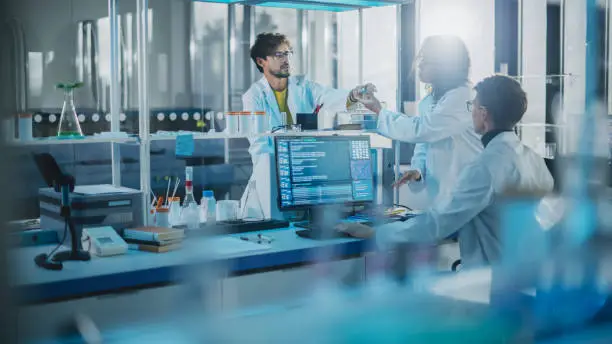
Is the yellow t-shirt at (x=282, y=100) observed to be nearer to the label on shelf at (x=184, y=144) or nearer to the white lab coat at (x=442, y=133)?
the white lab coat at (x=442, y=133)

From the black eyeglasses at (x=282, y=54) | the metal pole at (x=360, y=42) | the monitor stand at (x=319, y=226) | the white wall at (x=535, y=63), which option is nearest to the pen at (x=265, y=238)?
the monitor stand at (x=319, y=226)

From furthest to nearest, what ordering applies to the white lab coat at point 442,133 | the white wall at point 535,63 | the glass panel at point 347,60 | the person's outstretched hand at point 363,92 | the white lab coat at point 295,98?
the white wall at point 535,63, the glass panel at point 347,60, the white lab coat at point 295,98, the person's outstretched hand at point 363,92, the white lab coat at point 442,133

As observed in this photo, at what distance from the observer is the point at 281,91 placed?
3928 millimetres

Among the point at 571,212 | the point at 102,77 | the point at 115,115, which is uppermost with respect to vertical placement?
the point at 102,77

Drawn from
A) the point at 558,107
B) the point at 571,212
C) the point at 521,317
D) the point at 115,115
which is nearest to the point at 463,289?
the point at 521,317

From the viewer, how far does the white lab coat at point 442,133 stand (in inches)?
133

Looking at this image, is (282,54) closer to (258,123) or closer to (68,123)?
(258,123)

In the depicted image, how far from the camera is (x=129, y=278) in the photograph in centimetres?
230

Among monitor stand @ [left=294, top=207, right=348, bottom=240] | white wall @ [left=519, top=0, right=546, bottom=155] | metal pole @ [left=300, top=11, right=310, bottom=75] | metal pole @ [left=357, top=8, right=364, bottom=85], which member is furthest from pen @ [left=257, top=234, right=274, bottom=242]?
metal pole @ [left=300, top=11, right=310, bottom=75]

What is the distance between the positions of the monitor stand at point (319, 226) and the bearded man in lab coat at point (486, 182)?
322mm

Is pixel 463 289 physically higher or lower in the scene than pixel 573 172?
lower

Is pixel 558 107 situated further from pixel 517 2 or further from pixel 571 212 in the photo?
pixel 571 212

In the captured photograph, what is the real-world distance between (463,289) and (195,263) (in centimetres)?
51

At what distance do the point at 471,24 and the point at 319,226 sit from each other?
9.56 feet
